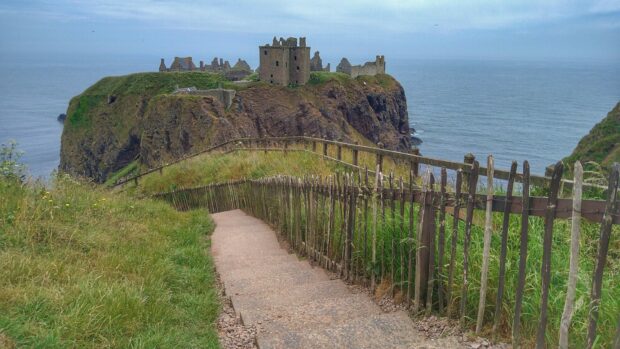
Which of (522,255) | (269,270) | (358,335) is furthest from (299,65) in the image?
(522,255)

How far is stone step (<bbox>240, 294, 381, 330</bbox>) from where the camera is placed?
16.2 ft

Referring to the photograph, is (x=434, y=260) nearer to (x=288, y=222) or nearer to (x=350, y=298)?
(x=350, y=298)

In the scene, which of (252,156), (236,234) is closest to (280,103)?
(252,156)

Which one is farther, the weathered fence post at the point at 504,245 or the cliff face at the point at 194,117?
the cliff face at the point at 194,117

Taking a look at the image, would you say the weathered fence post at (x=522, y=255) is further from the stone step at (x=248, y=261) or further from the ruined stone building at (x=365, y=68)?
the ruined stone building at (x=365, y=68)

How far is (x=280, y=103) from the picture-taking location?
80.1m

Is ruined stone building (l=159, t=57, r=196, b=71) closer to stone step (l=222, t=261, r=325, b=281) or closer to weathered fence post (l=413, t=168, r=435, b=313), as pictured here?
stone step (l=222, t=261, r=325, b=281)

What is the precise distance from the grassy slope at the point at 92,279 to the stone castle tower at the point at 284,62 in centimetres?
7409

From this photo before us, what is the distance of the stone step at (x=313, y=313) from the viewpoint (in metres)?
4.93

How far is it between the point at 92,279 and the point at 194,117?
67043 millimetres

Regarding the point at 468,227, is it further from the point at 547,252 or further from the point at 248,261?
the point at 248,261

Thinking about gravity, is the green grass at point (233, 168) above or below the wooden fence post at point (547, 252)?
below

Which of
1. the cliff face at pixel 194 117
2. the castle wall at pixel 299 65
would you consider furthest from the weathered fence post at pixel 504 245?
the castle wall at pixel 299 65

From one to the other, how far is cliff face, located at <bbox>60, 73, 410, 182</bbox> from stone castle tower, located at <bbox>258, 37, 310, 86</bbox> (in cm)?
204
